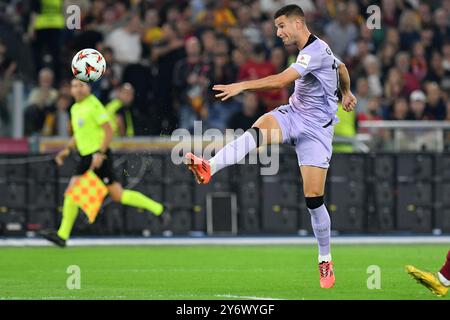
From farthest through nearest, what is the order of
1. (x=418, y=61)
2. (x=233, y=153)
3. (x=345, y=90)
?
1. (x=418, y=61)
2. (x=345, y=90)
3. (x=233, y=153)

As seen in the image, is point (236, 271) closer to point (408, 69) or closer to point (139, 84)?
point (139, 84)

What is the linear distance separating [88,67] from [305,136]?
3677 millimetres

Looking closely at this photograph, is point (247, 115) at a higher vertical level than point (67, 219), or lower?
higher

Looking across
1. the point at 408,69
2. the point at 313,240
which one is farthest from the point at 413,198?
the point at 408,69

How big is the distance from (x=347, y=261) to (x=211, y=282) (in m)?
3.57

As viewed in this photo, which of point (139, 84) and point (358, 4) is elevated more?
point (358, 4)

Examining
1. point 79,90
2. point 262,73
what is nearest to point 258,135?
point 79,90

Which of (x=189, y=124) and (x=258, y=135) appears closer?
(x=258, y=135)

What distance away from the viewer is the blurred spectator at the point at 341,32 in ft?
84.2

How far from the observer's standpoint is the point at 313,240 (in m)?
21.1

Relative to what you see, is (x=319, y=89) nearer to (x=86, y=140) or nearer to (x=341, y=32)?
(x=86, y=140)

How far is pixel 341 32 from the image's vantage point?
84.5ft

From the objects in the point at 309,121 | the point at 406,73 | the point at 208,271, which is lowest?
the point at 208,271

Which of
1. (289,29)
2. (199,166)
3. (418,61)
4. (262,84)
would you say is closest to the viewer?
(262,84)
